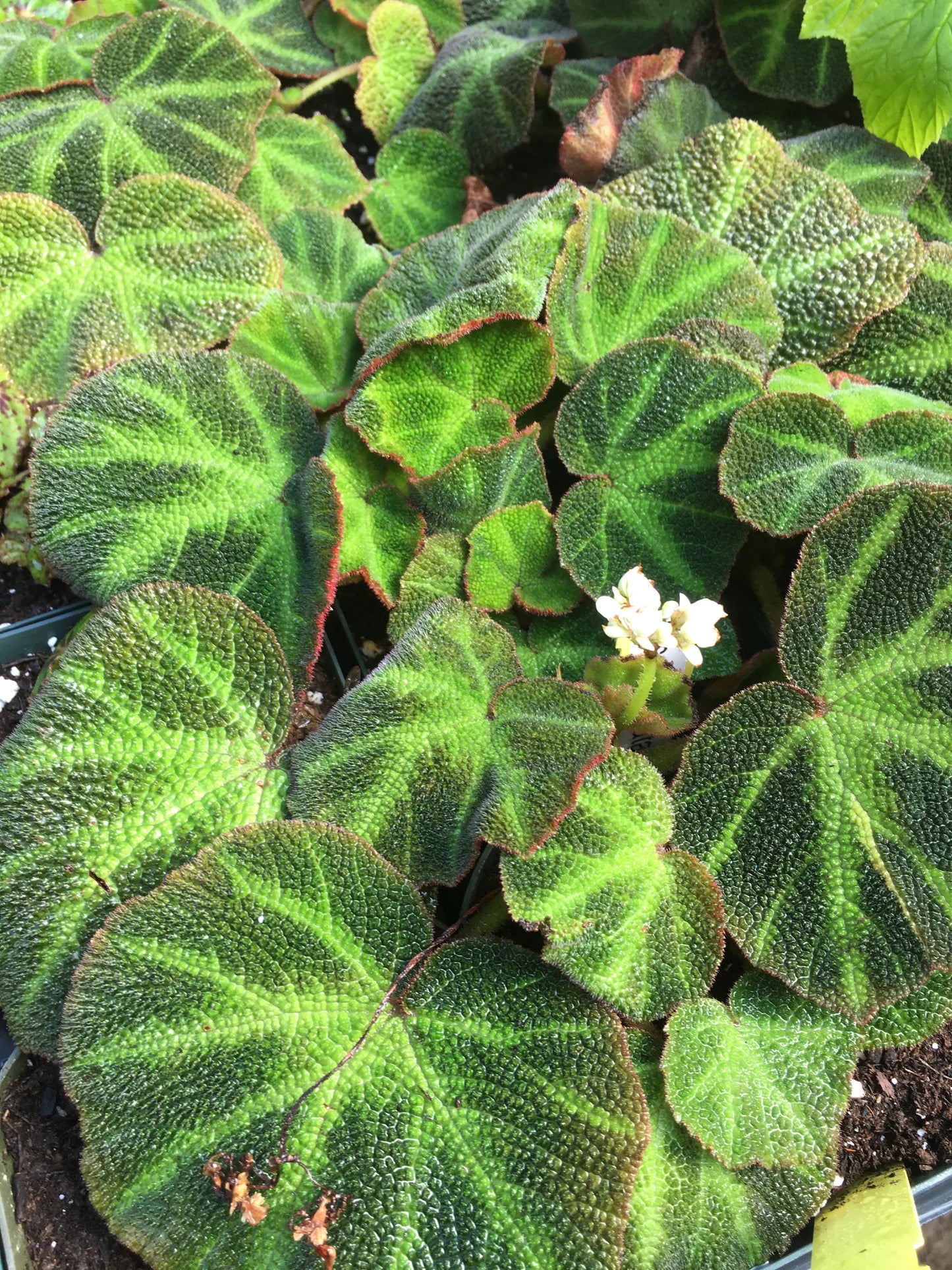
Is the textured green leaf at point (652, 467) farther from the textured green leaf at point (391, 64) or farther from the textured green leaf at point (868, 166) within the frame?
the textured green leaf at point (391, 64)

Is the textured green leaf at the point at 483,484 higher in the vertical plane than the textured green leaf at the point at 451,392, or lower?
lower

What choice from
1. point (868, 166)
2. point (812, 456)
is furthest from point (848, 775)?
point (868, 166)

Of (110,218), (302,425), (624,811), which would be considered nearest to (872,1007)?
(624,811)

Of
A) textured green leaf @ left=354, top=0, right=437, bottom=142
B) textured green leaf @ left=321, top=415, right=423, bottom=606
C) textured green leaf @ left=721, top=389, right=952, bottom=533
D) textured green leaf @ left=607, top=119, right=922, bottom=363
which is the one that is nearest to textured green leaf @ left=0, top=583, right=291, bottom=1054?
textured green leaf @ left=321, top=415, right=423, bottom=606

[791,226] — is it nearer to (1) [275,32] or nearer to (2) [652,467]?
(2) [652,467]

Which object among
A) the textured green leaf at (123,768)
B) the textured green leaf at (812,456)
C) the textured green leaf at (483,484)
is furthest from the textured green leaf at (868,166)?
the textured green leaf at (123,768)

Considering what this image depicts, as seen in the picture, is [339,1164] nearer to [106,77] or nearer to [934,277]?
[934,277]

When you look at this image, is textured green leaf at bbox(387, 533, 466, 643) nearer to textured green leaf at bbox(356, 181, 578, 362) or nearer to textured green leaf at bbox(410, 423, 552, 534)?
textured green leaf at bbox(410, 423, 552, 534)
